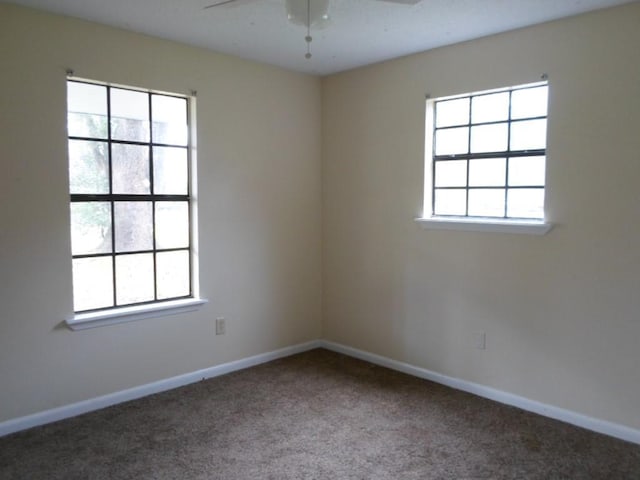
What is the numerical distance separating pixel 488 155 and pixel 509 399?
1.61 meters

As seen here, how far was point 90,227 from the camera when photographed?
317 cm

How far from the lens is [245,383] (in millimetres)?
3639

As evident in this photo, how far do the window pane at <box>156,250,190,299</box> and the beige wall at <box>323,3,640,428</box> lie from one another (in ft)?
4.39

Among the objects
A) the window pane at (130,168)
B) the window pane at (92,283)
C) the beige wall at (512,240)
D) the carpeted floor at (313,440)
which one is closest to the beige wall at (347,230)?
the beige wall at (512,240)

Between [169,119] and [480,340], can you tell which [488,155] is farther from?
[169,119]

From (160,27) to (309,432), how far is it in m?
2.62

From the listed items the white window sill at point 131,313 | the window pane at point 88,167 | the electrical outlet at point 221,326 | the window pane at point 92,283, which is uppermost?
the window pane at point 88,167

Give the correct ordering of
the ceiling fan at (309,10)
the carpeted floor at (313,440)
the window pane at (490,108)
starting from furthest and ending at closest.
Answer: the window pane at (490,108), the carpeted floor at (313,440), the ceiling fan at (309,10)

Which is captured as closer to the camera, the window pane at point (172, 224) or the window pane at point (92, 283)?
the window pane at point (92, 283)

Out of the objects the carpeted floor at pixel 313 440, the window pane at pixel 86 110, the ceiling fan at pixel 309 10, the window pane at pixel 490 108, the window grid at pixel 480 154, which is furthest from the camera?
the window pane at pixel 490 108

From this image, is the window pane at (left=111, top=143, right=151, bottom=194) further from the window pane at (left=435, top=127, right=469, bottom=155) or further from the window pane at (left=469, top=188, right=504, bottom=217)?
the window pane at (left=469, top=188, right=504, bottom=217)

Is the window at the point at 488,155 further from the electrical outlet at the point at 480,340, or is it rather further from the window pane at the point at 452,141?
the electrical outlet at the point at 480,340

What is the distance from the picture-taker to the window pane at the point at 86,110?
3.05 metres

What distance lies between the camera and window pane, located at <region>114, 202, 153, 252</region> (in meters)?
3.29
